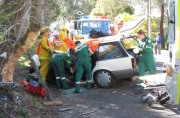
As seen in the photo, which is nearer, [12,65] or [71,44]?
[12,65]

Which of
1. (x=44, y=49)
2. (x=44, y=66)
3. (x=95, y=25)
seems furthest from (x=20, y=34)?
(x=95, y=25)

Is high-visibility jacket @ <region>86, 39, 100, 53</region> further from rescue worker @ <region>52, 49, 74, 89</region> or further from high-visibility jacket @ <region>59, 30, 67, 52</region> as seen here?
high-visibility jacket @ <region>59, 30, 67, 52</region>

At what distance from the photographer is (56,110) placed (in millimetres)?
7777

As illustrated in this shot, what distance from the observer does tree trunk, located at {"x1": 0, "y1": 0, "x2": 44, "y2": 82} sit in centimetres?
698

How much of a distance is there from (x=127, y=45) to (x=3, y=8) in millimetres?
4739

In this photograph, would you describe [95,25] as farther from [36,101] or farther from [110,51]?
[36,101]

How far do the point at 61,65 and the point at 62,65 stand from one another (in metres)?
0.04

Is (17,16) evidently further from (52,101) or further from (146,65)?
(146,65)

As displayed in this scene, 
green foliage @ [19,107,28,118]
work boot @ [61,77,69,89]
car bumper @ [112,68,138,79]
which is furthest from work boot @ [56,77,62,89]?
green foliage @ [19,107,28,118]

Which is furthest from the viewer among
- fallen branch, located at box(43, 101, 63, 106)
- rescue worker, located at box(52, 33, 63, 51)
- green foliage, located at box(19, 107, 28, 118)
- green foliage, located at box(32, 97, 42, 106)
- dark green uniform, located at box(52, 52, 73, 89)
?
rescue worker, located at box(52, 33, 63, 51)

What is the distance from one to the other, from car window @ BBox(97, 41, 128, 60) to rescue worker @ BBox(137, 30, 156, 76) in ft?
1.69

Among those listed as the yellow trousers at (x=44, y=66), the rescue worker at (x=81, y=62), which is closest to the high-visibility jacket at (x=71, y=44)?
the rescue worker at (x=81, y=62)

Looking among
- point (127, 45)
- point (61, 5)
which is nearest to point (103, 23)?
point (127, 45)

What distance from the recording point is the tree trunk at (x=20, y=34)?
6984 millimetres
